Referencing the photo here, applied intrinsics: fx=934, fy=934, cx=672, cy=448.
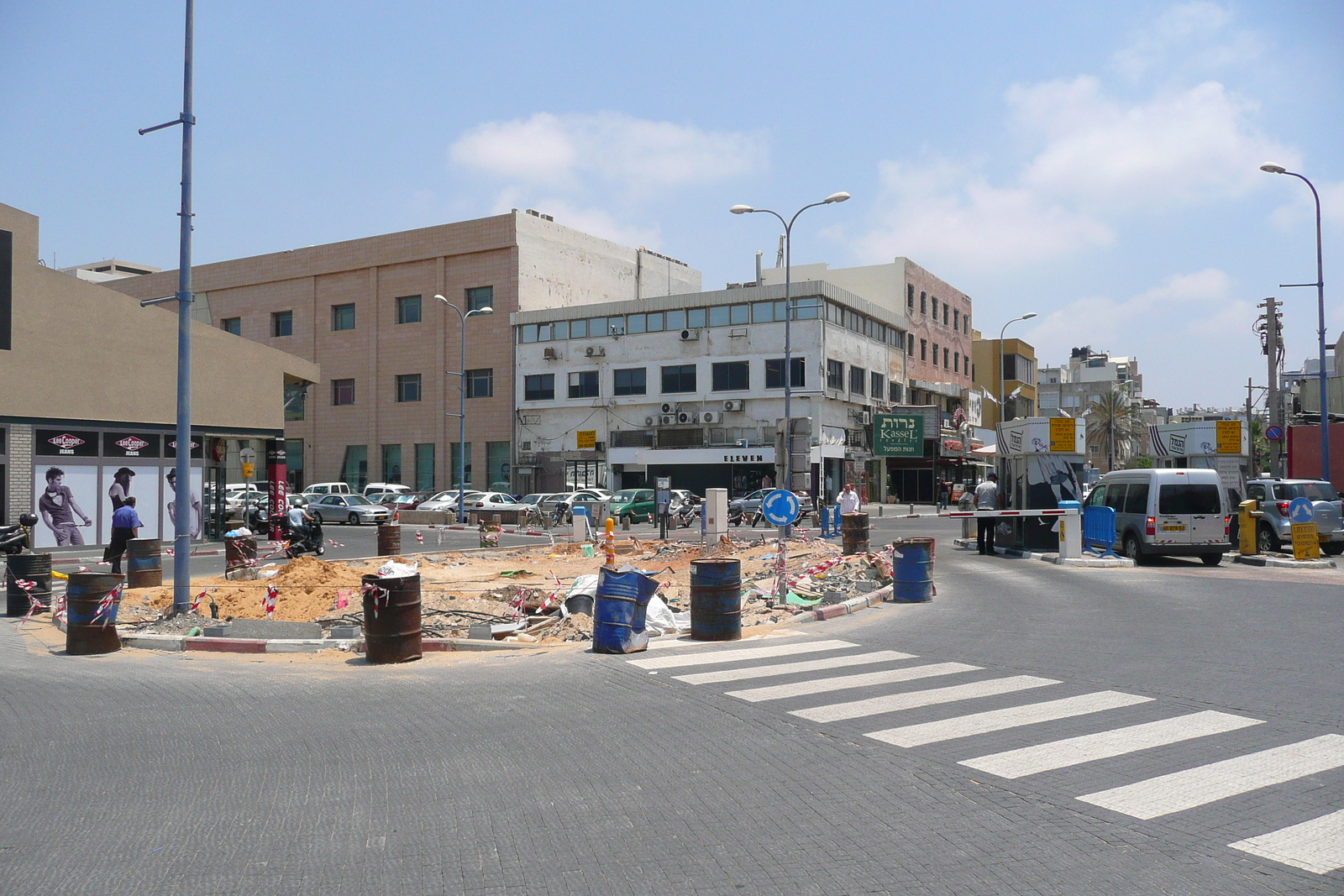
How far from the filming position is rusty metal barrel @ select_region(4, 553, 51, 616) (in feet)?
47.3

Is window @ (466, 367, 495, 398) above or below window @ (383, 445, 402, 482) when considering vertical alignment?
above

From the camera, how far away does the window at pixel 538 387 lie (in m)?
56.7

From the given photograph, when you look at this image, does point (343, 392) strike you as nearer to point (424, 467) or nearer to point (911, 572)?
point (424, 467)

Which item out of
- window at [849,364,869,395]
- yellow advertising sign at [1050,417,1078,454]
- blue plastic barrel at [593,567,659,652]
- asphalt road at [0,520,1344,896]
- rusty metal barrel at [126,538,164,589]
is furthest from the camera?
window at [849,364,869,395]

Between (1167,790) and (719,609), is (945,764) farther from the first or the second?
(719,609)

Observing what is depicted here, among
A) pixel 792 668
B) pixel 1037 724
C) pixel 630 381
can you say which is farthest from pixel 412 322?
pixel 1037 724

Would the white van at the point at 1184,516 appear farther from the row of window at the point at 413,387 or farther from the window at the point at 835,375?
the row of window at the point at 413,387

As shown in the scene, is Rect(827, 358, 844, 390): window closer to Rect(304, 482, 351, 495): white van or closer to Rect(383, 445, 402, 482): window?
Rect(304, 482, 351, 495): white van

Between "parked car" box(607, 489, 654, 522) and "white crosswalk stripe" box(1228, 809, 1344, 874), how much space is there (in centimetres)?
3483

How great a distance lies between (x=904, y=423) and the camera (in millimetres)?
56000

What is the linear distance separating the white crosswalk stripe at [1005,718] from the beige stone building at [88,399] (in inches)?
992

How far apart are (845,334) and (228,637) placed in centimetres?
4500

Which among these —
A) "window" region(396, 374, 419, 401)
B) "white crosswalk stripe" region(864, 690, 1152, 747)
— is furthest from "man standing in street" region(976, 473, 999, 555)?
"window" region(396, 374, 419, 401)

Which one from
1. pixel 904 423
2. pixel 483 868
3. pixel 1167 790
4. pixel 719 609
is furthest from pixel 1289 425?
pixel 483 868
